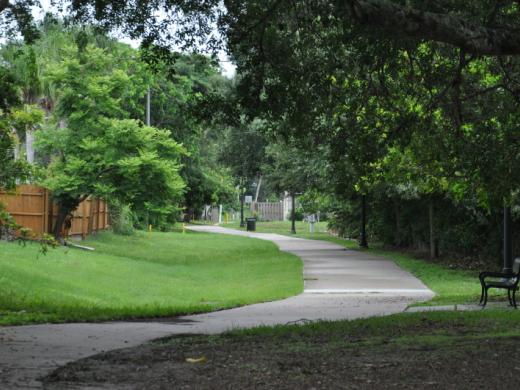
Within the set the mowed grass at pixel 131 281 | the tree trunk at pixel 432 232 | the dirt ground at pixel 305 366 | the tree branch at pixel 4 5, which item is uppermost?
the tree branch at pixel 4 5

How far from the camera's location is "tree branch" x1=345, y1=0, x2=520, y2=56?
7359 millimetres

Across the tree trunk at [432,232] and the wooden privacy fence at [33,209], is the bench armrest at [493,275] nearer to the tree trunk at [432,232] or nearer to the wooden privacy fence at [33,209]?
the tree trunk at [432,232]

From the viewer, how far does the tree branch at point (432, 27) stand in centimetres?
736

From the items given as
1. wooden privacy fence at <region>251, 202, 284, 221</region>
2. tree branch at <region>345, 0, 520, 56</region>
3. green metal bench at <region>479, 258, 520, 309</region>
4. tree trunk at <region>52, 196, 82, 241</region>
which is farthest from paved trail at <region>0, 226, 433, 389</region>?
wooden privacy fence at <region>251, 202, 284, 221</region>

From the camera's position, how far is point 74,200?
34.1 metres

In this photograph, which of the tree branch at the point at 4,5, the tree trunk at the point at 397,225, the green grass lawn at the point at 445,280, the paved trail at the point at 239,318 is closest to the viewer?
the paved trail at the point at 239,318

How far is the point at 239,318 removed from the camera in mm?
13945

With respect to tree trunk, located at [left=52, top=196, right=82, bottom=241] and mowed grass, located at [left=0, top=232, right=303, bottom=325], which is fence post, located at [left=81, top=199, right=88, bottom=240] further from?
tree trunk, located at [left=52, top=196, right=82, bottom=241]

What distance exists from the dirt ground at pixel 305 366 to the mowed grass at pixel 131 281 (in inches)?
190

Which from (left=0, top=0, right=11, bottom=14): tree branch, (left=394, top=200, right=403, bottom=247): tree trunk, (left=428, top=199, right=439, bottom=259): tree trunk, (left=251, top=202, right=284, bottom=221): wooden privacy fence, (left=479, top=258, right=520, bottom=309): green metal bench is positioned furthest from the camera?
(left=251, top=202, right=284, bottom=221): wooden privacy fence

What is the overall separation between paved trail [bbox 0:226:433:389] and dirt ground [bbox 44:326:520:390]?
456 millimetres

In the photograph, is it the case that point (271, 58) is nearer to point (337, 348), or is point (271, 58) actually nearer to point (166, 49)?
point (166, 49)

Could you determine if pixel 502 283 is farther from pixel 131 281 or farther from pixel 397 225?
pixel 397 225

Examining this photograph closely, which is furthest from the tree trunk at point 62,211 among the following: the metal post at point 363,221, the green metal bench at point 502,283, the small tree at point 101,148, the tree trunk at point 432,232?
the green metal bench at point 502,283
